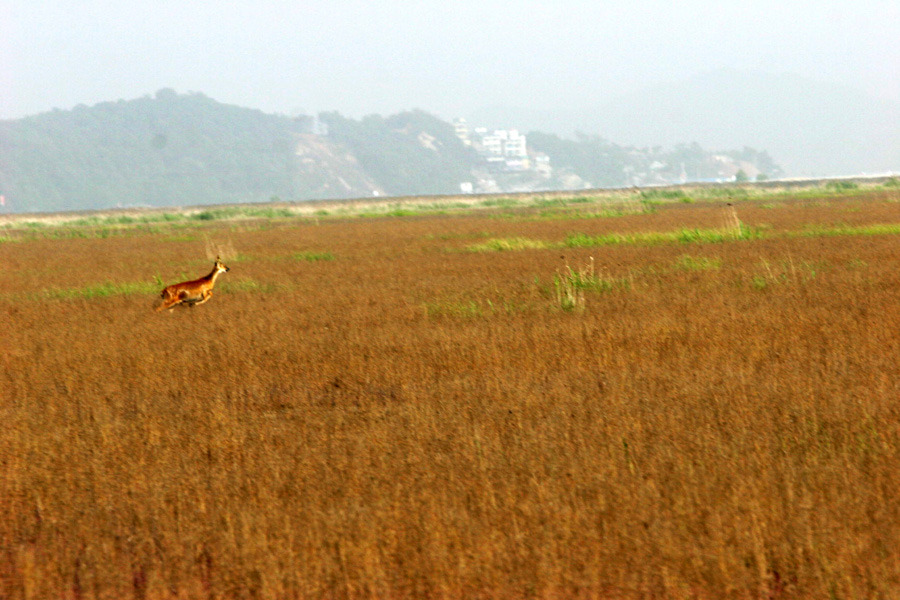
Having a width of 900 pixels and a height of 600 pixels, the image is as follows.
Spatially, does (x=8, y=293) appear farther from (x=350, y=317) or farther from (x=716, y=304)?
(x=716, y=304)

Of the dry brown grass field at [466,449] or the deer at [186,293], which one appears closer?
the dry brown grass field at [466,449]

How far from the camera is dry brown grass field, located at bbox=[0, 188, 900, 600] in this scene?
4.73m

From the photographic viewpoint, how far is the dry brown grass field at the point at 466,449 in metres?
4.73

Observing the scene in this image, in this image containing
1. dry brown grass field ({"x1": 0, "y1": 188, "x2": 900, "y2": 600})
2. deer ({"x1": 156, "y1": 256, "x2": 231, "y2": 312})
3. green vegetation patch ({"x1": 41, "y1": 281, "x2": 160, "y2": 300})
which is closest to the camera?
dry brown grass field ({"x1": 0, "y1": 188, "x2": 900, "y2": 600})

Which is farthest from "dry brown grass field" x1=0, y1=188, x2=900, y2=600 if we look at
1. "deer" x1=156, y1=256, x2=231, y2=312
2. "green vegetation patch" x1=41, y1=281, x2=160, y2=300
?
"green vegetation patch" x1=41, y1=281, x2=160, y2=300

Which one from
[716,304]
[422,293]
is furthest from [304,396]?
[422,293]

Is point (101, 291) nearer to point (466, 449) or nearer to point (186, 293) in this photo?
point (186, 293)

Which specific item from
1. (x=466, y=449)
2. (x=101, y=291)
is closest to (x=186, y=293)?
(x=101, y=291)

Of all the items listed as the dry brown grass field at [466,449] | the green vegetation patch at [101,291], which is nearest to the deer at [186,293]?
the dry brown grass field at [466,449]

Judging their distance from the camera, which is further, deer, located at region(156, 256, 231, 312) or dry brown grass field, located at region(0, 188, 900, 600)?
deer, located at region(156, 256, 231, 312)

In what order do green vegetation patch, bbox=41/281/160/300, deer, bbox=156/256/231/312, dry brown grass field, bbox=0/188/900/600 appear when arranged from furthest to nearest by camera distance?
green vegetation patch, bbox=41/281/160/300
deer, bbox=156/256/231/312
dry brown grass field, bbox=0/188/900/600

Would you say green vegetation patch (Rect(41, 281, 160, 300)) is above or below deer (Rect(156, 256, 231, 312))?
below

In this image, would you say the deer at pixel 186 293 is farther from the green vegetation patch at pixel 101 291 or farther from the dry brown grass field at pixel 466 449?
the green vegetation patch at pixel 101 291

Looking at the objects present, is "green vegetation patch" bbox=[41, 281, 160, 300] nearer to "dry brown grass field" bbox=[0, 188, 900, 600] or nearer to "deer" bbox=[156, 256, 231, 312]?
"deer" bbox=[156, 256, 231, 312]
